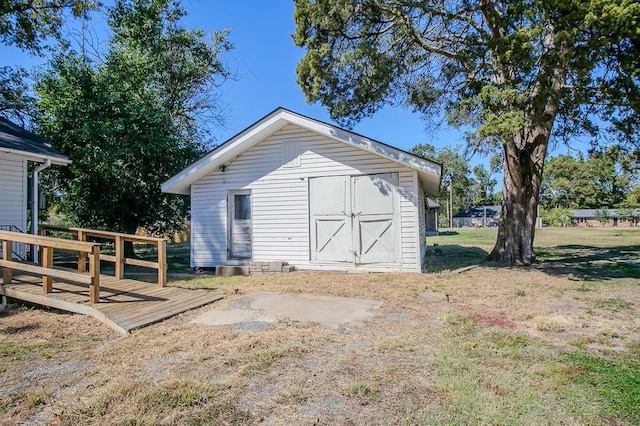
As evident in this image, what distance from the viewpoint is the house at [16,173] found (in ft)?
26.8

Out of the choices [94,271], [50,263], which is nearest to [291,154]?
[94,271]

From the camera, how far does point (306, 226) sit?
383 inches

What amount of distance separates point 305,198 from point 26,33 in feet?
42.3

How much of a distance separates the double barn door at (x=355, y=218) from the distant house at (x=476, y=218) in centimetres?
5353

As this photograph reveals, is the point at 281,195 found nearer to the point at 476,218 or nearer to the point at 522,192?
the point at 522,192

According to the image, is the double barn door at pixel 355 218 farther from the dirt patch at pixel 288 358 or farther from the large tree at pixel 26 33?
the large tree at pixel 26 33

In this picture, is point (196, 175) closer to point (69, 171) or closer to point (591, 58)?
point (69, 171)

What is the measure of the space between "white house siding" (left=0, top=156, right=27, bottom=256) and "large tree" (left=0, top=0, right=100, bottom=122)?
720 centimetres

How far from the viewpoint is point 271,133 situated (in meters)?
9.97

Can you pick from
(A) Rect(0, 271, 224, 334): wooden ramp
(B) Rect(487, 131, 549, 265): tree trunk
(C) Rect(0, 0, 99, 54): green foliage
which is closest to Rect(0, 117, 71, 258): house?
(A) Rect(0, 271, 224, 334): wooden ramp

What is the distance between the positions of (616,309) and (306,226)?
6.61m

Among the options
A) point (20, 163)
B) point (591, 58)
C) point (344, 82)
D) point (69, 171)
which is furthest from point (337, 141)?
point (69, 171)

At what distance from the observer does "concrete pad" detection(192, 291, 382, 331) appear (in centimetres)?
503

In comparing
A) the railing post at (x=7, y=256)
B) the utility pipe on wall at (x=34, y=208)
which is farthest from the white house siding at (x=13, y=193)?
the railing post at (x=7, y=256)
